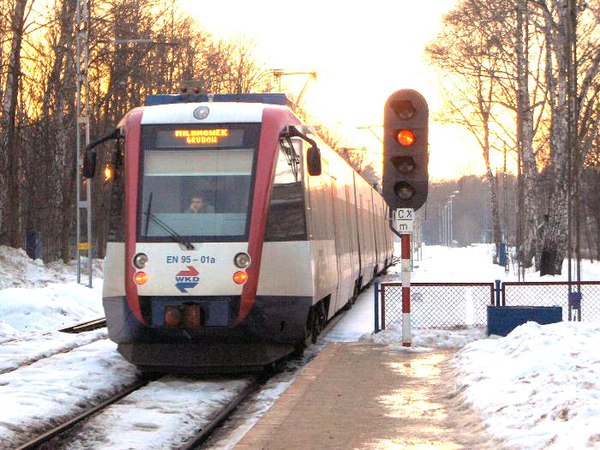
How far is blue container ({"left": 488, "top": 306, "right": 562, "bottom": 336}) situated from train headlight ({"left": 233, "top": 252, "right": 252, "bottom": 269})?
14.6 ft

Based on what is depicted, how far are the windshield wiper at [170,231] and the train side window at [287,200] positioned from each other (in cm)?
91

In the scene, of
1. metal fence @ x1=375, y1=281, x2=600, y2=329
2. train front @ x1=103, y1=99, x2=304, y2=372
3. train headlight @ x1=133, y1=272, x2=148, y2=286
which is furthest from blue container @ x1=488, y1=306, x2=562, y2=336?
train headlight @ x1=133, y1=272, x2=148, y2=286

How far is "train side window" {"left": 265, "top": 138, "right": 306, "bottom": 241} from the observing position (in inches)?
476

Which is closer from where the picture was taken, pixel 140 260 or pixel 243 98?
pixel 140 260

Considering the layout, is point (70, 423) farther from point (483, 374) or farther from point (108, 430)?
point (483, 374)

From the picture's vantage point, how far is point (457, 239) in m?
169

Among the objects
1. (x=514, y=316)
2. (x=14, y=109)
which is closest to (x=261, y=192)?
(x=514, y=316)

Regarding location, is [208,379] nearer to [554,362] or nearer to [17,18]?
[554,362]

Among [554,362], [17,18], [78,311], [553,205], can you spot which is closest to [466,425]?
[554,362]

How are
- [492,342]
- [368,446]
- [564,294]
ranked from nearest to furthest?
[368,446]
[492,342]
[564,294]

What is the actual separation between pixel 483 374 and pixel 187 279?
3.41m

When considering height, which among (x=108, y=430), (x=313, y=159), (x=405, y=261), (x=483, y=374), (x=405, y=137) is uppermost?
(x=405, y=137)

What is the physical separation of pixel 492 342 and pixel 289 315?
281cm

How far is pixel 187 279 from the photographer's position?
38.1ft
